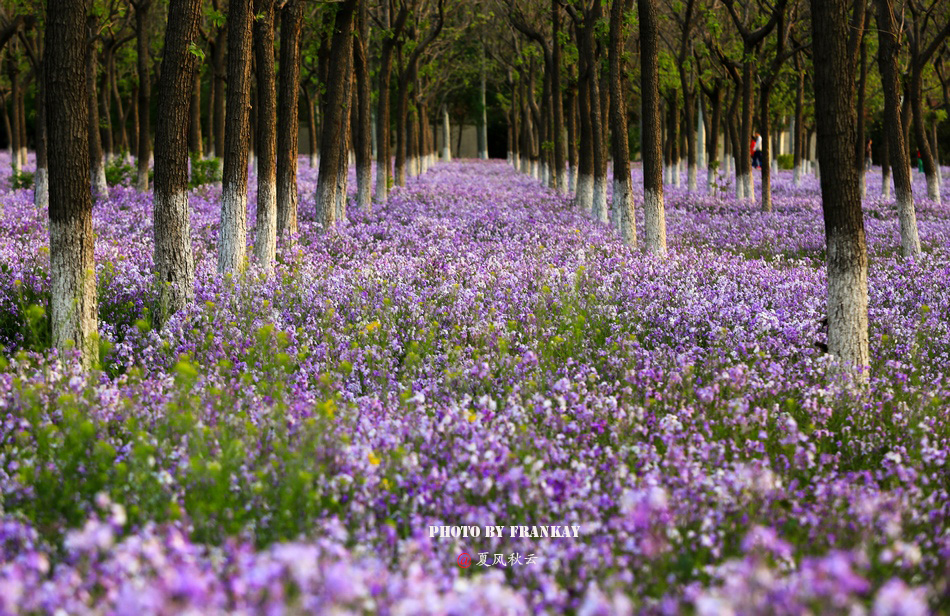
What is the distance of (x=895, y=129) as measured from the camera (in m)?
15.3

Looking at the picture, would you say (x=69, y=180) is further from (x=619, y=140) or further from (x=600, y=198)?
(x=600, y=198)

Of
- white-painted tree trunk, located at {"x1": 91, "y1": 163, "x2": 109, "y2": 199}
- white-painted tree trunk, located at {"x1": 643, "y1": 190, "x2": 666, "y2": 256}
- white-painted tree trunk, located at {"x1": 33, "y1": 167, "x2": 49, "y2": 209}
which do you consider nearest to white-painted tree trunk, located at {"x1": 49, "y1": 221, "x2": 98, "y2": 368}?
white-painted tree trunk, located at {"x1": 643, "y1": 190, "x2": 666, "y2": 256}

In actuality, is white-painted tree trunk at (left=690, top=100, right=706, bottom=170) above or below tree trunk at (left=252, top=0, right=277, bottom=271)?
above

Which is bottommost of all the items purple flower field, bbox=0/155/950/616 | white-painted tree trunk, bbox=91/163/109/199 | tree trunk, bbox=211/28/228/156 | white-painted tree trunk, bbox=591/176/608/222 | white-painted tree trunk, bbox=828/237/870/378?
purple flower field, bbox=0/155/950/616

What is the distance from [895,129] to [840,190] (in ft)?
29.0

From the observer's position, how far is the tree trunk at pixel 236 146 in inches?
453

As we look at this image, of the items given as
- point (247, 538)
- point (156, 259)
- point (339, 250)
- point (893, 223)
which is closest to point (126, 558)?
point (247, 538)

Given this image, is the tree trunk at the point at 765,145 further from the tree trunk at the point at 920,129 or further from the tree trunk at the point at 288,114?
the tree trunk at the point at 288,114

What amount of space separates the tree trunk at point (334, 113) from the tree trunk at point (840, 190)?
432 inches

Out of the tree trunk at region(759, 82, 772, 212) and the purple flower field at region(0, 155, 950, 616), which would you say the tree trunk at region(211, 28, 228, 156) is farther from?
the purple flower field at region(0, 155, 950, 616)

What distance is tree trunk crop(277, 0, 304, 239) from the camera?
1466 cm

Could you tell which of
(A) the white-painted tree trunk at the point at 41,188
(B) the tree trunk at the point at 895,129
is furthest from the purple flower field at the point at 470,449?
(A) the white-painted tree trunk at the point at 41,188

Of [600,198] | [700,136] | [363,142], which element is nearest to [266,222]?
[363,142]

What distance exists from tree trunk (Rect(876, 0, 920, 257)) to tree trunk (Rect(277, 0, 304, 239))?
10.1m
